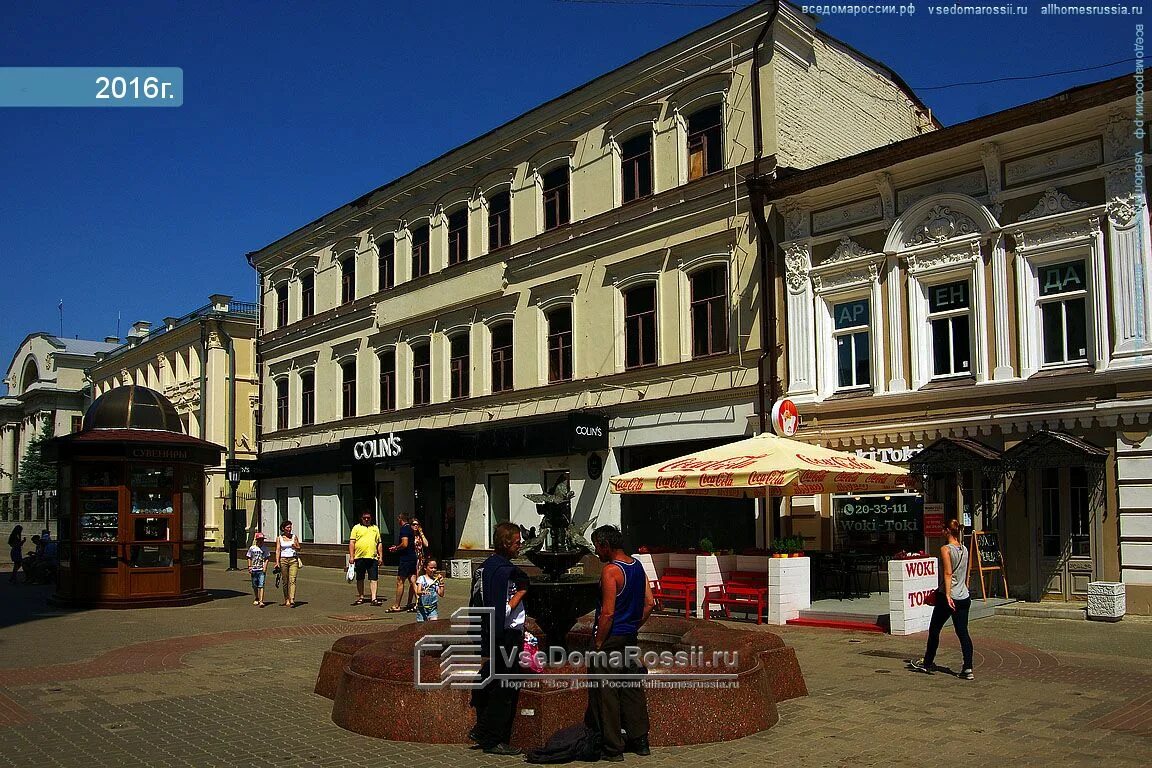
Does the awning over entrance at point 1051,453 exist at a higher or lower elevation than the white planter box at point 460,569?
higher

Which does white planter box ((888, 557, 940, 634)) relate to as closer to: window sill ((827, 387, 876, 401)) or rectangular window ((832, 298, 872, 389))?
window sill ((827, 387, 876, 401))

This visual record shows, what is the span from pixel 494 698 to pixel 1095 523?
1223 centimetres

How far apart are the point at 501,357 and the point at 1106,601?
17.0m

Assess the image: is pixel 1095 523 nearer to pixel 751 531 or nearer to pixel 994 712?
pixel 751 531

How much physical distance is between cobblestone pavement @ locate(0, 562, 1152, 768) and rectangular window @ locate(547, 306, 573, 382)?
11.1 metres

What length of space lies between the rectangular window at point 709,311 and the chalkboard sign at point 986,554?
6.82m

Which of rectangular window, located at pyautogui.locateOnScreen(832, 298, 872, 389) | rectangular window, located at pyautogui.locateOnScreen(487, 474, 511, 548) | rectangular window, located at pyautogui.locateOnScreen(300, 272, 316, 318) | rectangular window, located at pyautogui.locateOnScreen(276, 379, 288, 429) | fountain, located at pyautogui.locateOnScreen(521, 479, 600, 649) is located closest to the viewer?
fountain, located at pyautogui.locateOnScreen(521, 479, 600, 649)

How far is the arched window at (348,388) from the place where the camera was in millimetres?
35406

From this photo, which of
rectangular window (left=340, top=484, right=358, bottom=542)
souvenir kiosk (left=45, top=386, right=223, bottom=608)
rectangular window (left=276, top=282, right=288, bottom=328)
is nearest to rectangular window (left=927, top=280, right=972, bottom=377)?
souvenir kiosk (left=45, top=386, right=223, bottom=608)

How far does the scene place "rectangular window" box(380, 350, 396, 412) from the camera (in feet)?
109

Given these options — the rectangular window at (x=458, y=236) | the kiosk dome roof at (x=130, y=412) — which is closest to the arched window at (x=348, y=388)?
the rectangular window at (x=458, y=236)

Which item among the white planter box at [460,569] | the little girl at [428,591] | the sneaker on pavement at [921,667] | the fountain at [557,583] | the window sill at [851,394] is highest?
the window sill at [851,394]

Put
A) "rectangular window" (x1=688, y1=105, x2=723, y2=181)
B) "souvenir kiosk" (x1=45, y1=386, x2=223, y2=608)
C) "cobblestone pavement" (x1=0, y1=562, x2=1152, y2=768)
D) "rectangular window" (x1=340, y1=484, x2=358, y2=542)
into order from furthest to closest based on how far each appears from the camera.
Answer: "rectangular window" (x1=340, y1=484, x2=358, y2=542) < "rectangular window" (x1=688, y1=105, x2=723, y2=181) < "souvenir kiosk" (x1=45, y1=386, x2=223, y2=608) < "cobblestone pavement" (x1=0, y1=562, x2=1152, y2=768)

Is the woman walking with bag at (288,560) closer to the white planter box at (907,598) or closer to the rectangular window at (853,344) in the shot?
the rectangular window at (853,344)
